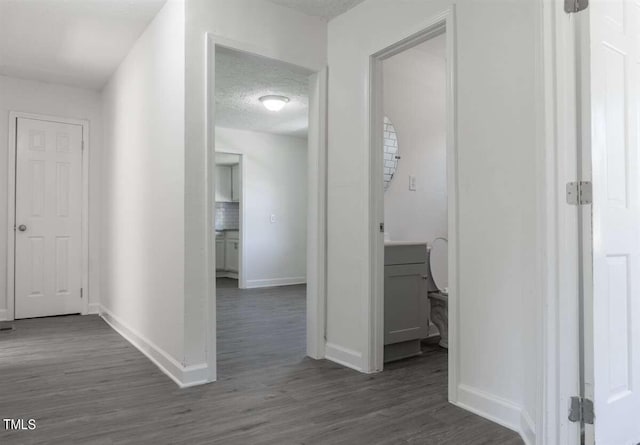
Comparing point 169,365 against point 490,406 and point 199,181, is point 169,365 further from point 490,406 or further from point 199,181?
point 490,406

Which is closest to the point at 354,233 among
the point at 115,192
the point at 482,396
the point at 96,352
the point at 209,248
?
the point at 209,248

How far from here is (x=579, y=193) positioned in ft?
5.44

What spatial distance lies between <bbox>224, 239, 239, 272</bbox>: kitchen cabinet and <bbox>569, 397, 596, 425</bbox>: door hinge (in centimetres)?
683

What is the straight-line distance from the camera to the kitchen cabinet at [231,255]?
8.10 meters

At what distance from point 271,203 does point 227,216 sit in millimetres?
2171

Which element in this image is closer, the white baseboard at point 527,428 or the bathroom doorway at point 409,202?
the white baseboard at point 527,428

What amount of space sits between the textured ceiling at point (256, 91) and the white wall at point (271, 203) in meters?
0.29

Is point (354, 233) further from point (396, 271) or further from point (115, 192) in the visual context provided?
point (115, 192)

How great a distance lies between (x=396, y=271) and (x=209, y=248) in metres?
1.32

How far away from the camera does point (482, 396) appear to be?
2.19 meters

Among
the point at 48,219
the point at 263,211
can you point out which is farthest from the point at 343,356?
the point at 263,211

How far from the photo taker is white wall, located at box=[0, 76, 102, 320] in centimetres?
448

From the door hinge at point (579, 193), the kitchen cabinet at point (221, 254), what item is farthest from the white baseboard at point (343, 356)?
the kitchen cabinet at point (221, 254)

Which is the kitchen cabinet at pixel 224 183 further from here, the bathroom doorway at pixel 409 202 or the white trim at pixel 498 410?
the white trim at pixel 498 410
